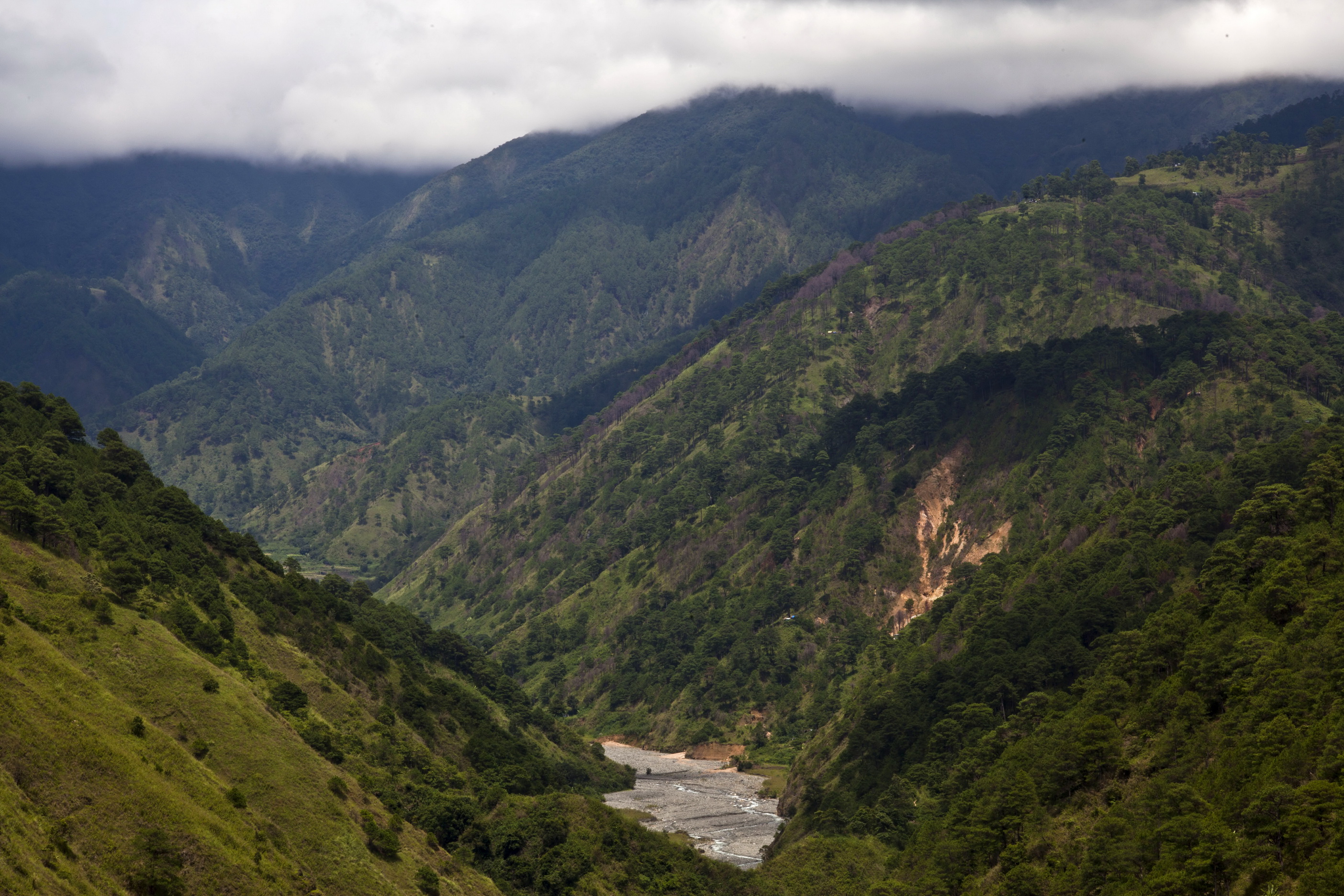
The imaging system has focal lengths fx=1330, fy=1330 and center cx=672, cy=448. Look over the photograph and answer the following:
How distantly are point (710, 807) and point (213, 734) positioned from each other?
296 ft

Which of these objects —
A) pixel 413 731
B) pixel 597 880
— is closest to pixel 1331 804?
pixel 597 880

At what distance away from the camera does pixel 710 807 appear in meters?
166

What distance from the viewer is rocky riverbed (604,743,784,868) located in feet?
476

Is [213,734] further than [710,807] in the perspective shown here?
No

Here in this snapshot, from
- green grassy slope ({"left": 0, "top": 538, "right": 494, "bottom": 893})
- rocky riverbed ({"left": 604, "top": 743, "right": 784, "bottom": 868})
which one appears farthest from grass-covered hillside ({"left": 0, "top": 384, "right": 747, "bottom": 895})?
rocky riverbed ({"left": 604, "top": 743, "right": 784, "bottom": 868})

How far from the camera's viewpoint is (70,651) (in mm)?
86062

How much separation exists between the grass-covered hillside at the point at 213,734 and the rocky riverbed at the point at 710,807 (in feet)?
41.6

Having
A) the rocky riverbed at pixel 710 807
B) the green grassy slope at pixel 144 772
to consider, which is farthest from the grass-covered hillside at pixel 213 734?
the rocky riverbed at pixel 710 807

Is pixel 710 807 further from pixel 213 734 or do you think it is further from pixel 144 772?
pixel 144 772

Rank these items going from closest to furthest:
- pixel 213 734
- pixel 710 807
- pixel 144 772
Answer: pixel 144 772
pixel 213 734
pixel 710 807

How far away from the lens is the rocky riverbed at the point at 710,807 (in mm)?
145125

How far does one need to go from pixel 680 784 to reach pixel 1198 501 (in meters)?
82.6

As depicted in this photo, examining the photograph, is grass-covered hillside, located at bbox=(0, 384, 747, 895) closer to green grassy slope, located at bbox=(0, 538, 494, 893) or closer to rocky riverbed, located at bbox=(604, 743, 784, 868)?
green grassy slope, located at bbox=(0, 538, 494, 893)

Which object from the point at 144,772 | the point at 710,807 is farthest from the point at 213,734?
the point at 710,807
